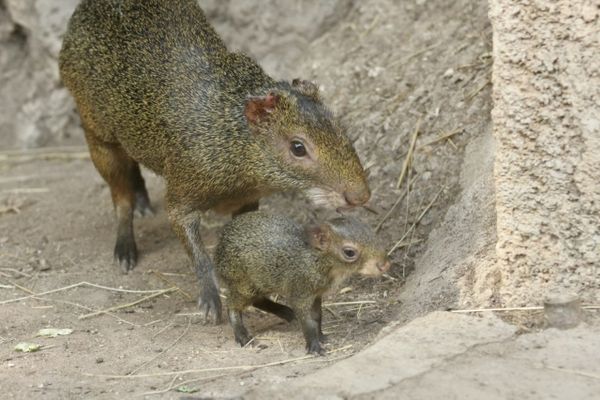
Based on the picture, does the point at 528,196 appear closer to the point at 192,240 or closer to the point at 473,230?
the point at 473,230

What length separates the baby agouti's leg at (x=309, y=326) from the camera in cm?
561

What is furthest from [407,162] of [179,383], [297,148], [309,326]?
[179,383]

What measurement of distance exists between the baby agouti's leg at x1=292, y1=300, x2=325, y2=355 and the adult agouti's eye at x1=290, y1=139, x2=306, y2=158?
3.23 ft

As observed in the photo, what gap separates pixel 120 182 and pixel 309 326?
284 cm

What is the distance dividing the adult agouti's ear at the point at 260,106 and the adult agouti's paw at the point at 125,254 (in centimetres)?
183

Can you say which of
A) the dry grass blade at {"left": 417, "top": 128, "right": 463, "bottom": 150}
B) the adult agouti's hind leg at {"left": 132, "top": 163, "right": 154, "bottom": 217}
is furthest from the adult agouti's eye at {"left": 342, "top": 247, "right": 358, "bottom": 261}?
the adult agouti's hind leg at {"left": 132, "top": 163, "right": 154, "bottom": 217}

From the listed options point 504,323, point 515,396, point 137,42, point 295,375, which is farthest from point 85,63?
point 515,396

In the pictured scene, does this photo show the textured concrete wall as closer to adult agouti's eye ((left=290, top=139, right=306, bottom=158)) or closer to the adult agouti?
the adult agouti

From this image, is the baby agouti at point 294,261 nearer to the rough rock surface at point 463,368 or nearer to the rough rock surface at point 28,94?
the rough rock surface at point 463,368

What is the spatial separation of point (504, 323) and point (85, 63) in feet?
12.5

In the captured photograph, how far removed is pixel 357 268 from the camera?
5711 mm

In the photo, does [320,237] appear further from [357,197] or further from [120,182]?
[120,182]

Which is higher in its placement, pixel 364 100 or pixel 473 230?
pixel 364 100

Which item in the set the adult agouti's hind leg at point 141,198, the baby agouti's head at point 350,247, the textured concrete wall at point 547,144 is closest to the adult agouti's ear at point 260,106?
the baby agouti's head at point 350,247
